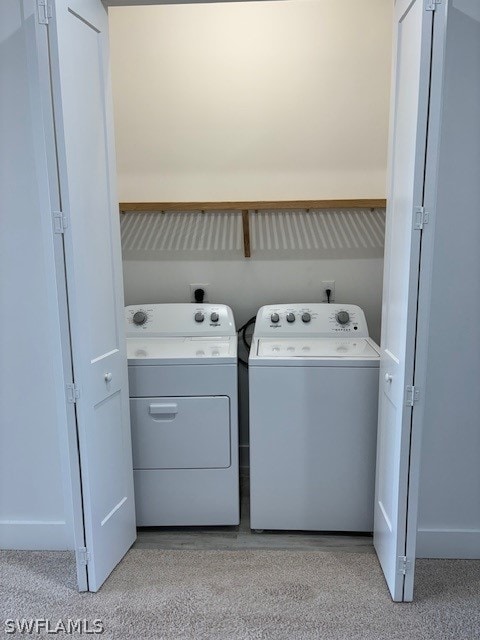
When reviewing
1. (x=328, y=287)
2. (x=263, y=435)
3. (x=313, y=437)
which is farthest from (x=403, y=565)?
(x=328, y=287)

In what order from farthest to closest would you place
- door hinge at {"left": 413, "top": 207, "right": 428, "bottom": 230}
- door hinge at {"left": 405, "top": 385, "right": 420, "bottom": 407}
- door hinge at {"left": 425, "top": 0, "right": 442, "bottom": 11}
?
1. door hinge at {"left": 405, "top": 385, "right": 420, "bottom": 407}
2. door hinge at {"left": 413, "top": 207, "right": 428, "bottom": 230}
3. door hinge at {"left": 425, "top": 0, "right": 442, "bottom": 11}

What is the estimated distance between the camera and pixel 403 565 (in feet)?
5.22

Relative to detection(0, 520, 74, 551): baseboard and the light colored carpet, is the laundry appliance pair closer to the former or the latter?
the light colored carpet

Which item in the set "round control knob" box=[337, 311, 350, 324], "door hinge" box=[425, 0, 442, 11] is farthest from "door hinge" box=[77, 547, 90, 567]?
"door hinge" box=[425, 0, 442, 11]

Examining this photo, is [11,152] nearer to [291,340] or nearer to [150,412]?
[150,412]

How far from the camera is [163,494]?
2051 mm

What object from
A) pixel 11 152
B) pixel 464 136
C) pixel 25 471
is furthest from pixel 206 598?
pixel 464 136

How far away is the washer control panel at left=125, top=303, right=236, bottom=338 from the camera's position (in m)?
2.35

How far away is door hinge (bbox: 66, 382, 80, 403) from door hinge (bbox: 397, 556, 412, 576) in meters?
1.26

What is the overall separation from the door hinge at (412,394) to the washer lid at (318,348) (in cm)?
42

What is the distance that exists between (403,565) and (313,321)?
1156 millimetres

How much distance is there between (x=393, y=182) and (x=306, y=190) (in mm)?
883

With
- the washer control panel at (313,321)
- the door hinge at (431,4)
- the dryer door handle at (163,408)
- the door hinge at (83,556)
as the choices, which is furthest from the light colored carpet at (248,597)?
the door hinge at (431,4)

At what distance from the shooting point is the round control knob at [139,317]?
2.36m
